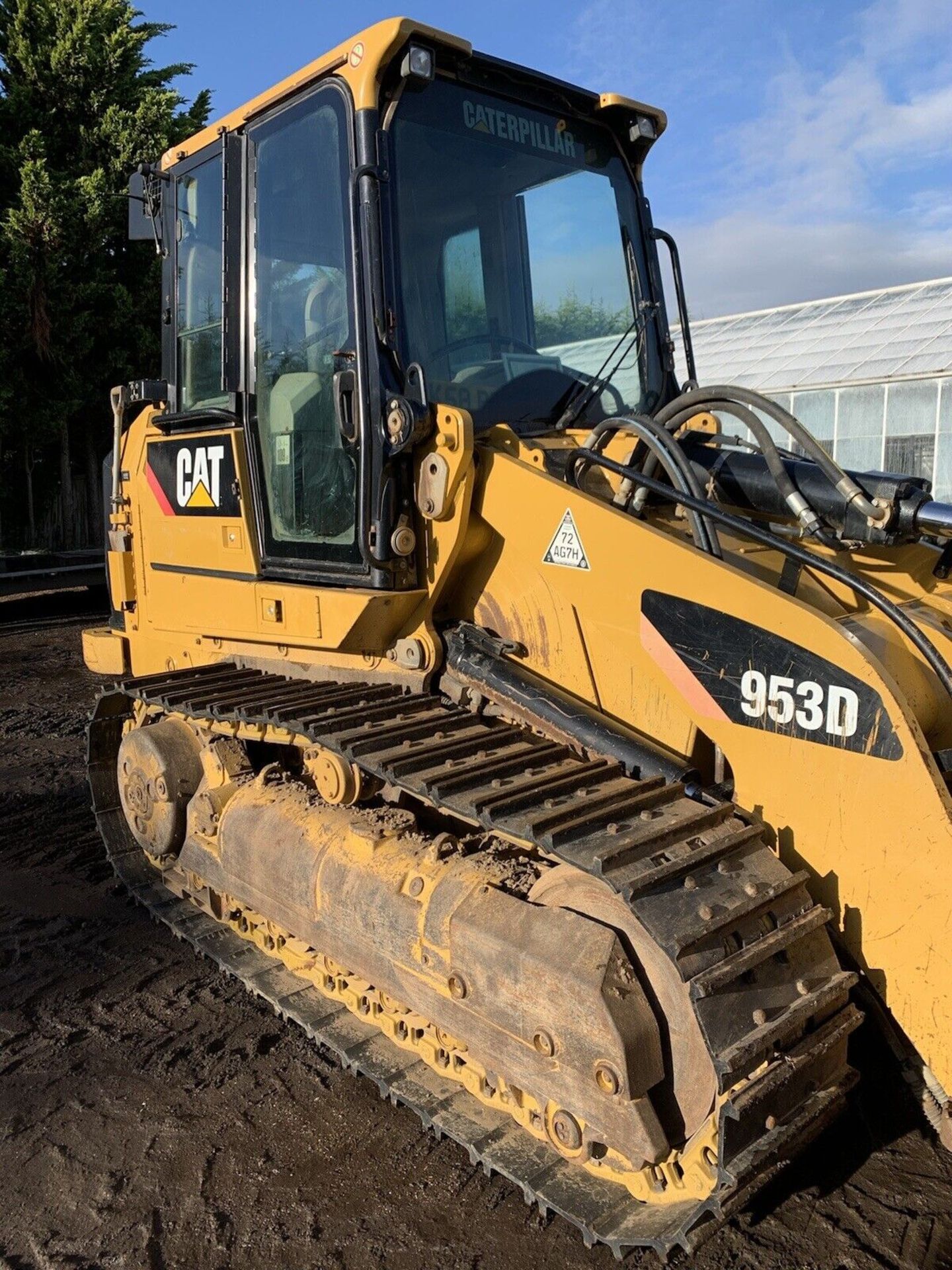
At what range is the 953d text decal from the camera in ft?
8.22

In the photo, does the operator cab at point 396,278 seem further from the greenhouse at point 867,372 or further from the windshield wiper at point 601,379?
the greenhouse at point 867,372

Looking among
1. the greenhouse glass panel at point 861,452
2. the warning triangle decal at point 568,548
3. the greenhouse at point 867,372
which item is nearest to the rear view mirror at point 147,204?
the warning triangle decal at point 568,548

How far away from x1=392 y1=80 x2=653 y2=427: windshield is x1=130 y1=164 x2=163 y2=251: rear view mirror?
5.34 feet

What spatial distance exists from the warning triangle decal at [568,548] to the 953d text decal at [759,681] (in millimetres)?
246

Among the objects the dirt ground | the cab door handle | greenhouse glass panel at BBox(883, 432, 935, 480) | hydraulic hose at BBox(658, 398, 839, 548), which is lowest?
the dirt ground

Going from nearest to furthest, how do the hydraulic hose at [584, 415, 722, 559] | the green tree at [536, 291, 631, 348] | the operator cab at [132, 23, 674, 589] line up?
the hydraulic hose at [584, 415, 722, 559], the operator cab at [132, 23, 674, 589], the green tree at [536, 291, 631, 348]

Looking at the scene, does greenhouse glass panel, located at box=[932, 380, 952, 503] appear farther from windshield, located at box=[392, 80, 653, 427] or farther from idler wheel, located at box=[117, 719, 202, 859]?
idler wheel, located at box=[117, 719, 202, 859]

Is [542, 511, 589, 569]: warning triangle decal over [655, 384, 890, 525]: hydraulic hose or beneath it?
beneath

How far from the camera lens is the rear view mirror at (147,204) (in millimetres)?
4594

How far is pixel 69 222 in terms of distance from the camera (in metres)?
15.5

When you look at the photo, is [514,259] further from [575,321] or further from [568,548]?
[568,548]

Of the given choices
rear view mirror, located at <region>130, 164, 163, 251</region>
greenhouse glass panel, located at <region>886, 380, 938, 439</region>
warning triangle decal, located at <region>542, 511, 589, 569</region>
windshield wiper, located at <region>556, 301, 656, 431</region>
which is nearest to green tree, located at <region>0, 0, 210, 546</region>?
greenhouse glass panel, located at <region>886, 380, 938, 439</region>

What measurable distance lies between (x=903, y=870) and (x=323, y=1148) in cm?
184

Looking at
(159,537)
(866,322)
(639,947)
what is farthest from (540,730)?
(866,322)
